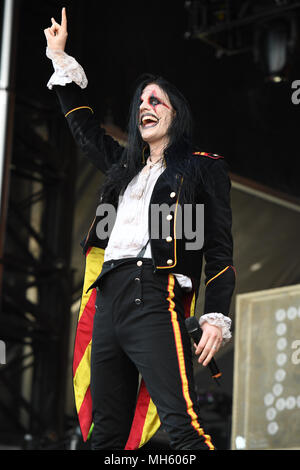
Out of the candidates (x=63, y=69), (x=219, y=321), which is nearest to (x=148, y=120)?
(x=63, y=69)

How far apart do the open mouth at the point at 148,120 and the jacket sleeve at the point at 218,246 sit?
0.22 meters

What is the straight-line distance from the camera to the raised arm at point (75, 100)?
7.18ft

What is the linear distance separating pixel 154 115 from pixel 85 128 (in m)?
0.24

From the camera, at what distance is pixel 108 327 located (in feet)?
6.30

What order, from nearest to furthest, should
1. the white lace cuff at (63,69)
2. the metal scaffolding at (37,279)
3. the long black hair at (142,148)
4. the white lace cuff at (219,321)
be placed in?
1. the white lace cuff at (219,321)
2. the long black hair at (142,148)
3. the white lace cuff at (63,69)
4. the metal scaffolding at (37,279)

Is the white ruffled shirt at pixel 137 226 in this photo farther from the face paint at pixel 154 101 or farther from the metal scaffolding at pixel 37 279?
the metal scaffolding at pixel 37 279

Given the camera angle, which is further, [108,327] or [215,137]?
[215,137]

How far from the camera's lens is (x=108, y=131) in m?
5.26

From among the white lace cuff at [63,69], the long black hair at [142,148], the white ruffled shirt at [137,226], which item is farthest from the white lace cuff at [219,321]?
the white lace cuff at [63,69]

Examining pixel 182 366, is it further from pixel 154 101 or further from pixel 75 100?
pixel 75 100

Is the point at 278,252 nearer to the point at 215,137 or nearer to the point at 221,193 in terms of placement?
the point at 215,137

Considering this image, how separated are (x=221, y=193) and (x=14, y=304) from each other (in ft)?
11.6

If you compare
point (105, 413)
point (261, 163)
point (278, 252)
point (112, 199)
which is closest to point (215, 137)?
point (261, 163)
